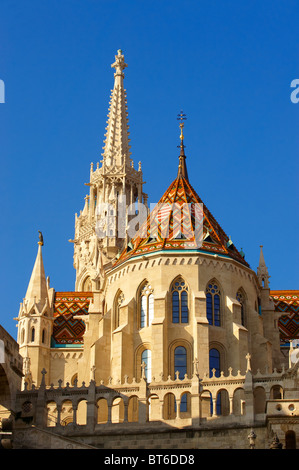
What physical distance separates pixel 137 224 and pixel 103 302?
2151cm

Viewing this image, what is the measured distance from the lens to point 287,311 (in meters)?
65.4

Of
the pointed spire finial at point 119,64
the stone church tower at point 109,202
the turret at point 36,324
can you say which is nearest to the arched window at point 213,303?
the turret at point 36,324

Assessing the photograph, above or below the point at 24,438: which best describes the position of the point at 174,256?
above

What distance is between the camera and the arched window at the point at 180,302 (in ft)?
186

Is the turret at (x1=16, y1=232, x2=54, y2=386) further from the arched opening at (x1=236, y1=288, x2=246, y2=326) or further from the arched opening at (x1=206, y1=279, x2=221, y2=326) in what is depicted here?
the arched opening at (x1=236, y1=288, x2=246, y2=326)

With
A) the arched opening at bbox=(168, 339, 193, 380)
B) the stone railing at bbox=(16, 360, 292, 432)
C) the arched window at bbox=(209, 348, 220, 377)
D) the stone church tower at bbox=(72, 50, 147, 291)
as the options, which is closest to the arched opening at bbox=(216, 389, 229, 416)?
the stone railing at bbox=(16, 360, 292, 432)

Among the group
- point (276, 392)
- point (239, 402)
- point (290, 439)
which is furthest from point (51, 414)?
point (290, 439)

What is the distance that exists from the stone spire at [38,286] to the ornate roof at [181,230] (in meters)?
6.11
